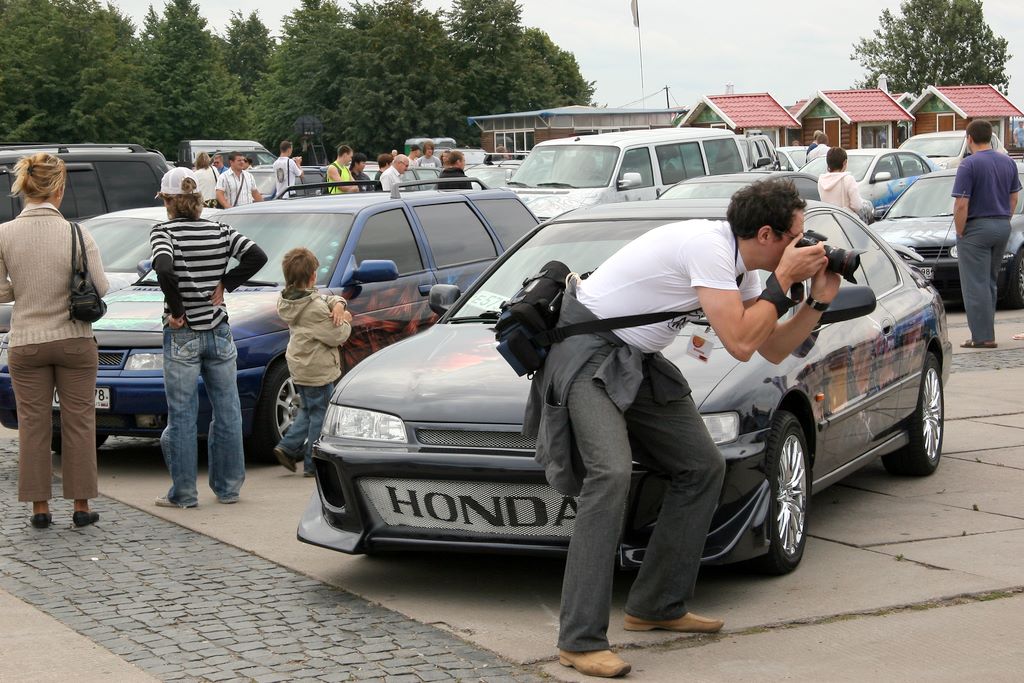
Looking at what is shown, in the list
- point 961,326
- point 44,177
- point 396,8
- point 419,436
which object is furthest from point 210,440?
point 396,8

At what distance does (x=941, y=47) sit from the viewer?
4205 inches

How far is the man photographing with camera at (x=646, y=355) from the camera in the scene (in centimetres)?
→ 463

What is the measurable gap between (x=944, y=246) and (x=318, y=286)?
9125mm

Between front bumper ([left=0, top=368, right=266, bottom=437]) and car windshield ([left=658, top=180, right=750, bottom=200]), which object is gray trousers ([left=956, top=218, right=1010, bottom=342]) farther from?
front bumper ([left=0, top=368, right=266, bottom=437])

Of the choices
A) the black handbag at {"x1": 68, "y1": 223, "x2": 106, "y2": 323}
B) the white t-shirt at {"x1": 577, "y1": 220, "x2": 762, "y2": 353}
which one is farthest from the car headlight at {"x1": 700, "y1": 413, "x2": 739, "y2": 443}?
the black handbag at {"x1": 68, "y1": 223, "x2": 106, "y2": 323}

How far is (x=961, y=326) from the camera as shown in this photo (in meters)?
15.4

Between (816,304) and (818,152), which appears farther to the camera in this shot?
(818,152)

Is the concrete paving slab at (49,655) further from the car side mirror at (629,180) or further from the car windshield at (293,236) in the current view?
the car side mirror at (629,180)

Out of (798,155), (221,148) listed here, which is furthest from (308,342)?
(221,148)

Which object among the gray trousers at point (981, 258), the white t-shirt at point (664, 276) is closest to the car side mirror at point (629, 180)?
the gray trousers at point (981, 258)

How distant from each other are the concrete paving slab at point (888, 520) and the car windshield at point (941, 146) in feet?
91.2

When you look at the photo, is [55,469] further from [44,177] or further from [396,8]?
[396,8]

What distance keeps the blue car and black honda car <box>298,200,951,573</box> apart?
2116mm

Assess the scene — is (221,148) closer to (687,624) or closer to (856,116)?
(856,116)
